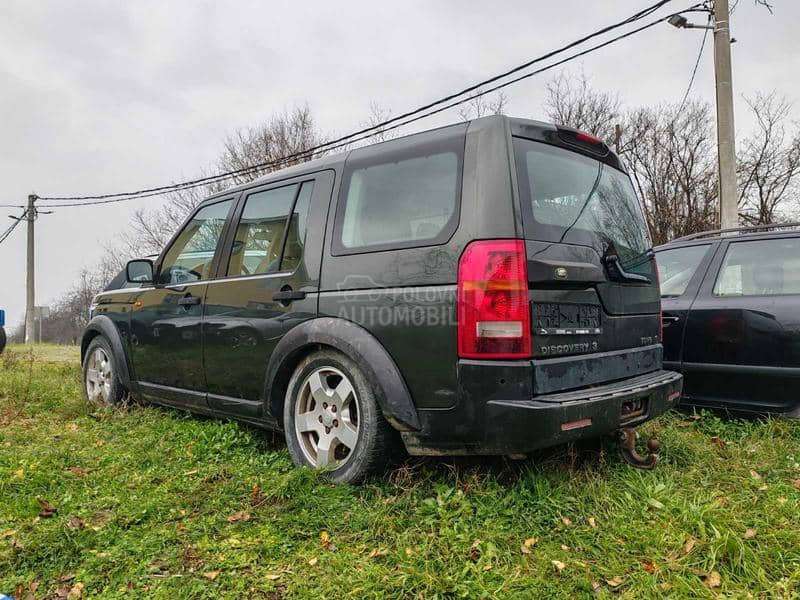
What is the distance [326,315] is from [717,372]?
2.65 meters

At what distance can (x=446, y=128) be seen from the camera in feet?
9.25

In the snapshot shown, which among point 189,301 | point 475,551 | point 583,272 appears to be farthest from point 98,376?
point 583,272

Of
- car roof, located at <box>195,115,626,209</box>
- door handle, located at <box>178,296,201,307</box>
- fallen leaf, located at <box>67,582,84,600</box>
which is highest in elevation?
car roof, located at <box>195,115,626,209</box>

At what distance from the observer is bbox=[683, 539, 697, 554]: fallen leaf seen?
2.20 meters

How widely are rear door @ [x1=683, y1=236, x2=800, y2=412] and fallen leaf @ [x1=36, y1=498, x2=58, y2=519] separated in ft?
12.6

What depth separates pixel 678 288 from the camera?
4230 millimetres

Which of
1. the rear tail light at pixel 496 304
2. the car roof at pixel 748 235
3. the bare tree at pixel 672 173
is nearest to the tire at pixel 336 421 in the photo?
the rear tail light at pixel 496 304

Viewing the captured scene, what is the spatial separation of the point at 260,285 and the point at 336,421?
969mm

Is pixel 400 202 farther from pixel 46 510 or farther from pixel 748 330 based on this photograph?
pixel 748 330

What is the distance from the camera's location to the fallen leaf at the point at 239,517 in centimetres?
264

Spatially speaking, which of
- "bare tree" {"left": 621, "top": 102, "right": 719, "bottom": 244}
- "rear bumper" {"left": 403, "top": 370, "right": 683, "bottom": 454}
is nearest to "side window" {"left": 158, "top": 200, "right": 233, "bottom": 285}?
"rear bumper" {"left": 403, "top": 370, "right": 683, "bottom": 454}

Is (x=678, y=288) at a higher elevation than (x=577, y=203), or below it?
below

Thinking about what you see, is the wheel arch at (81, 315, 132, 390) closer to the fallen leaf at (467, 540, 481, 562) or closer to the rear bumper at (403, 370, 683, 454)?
the rear bumper at (403, 370, 683, 454)

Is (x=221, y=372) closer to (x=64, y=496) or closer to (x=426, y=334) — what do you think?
(x=64, y=496)
